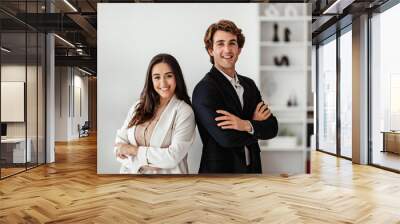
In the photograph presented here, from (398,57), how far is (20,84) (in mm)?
6479

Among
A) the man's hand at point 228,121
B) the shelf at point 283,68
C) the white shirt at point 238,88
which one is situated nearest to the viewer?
the man's hand at point 228,121

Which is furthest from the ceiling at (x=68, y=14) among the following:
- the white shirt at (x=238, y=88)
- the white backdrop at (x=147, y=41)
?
the white shirt at (x=238, y=88)

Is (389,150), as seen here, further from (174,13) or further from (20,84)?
(20,84)

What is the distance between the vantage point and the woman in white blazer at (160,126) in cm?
632

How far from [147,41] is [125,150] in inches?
68.8

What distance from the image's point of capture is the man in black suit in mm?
6258

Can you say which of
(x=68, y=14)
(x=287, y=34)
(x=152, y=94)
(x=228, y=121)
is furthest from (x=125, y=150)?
(x=68, y=14)

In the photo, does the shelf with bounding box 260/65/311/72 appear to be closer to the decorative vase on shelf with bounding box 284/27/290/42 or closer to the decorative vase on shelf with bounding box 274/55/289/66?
the decorative vase on shelf with bounding box 274/55/289/66

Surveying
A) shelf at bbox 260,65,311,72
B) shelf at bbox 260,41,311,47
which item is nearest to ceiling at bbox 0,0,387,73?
shelf at bbox 260,41,311,47

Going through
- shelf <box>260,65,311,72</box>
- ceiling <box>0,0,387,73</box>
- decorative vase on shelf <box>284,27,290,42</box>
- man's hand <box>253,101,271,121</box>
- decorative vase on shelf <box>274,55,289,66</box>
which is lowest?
man's hand <box>253,101,271,121</box>

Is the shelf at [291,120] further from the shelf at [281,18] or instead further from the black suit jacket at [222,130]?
the shelf at [281,18]

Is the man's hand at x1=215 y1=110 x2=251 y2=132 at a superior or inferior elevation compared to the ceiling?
inferior

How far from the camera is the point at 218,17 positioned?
650 centimetres

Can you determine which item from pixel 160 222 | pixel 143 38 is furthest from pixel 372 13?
pixel 160 222
